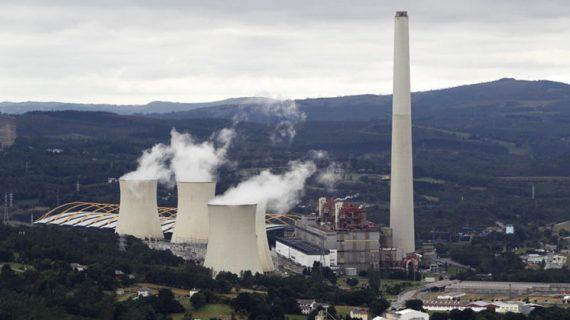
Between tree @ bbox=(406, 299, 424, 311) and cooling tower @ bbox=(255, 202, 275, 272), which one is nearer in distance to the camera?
tree @ bbox=(406, 299, 424, 311)

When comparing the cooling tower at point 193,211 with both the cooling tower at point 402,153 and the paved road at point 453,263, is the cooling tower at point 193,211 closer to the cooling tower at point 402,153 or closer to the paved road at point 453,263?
the cooling tower at point 402,153

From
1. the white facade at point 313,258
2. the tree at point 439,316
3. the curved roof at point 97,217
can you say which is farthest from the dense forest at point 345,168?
the tree at point 439,316

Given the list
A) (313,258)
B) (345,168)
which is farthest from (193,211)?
(345,168)

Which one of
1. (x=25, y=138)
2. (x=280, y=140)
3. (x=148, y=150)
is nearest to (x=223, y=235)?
(x=148, y=150)

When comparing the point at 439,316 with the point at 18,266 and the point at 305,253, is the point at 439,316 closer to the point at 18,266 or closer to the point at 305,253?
the point at 305,253

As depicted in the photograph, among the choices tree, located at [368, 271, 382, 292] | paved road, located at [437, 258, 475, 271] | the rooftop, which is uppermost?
the rooftop

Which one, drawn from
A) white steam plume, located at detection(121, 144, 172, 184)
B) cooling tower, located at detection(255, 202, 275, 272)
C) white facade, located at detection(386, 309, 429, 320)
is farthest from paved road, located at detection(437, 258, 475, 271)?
white steam plume, located at detection(121, 144, 172, 184)

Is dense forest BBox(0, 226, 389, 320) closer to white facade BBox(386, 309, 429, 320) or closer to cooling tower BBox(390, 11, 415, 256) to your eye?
white facade BBox(386, 309, 429, 320)

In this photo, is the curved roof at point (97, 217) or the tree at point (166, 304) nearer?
the tree at point (166, 304)
